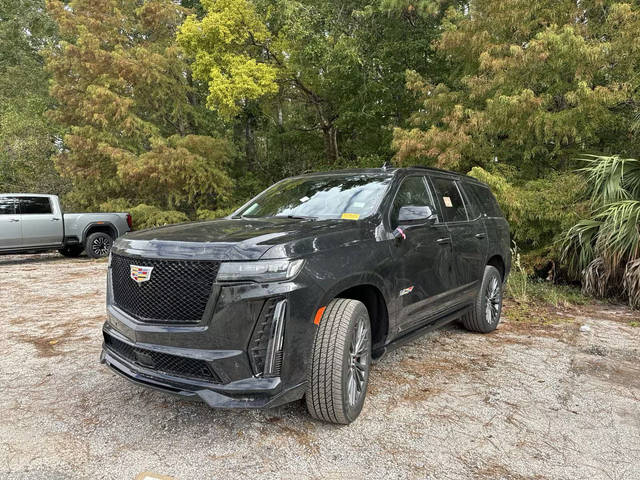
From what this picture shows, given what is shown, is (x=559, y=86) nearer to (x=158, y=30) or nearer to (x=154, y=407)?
(x=154, y=407)

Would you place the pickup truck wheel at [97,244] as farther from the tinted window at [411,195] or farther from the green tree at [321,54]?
the tinted window at [411,195]

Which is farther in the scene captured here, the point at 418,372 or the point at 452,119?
the point at 452,119

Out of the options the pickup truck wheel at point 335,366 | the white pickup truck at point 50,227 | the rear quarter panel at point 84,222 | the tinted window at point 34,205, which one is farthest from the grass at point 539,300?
the tinted window at point 34,205

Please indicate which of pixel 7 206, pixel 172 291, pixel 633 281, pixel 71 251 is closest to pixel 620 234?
pixel 633 281

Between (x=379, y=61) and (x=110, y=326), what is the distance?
1179cm

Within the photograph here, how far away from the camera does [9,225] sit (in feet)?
34.1

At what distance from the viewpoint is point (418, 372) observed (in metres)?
3.71

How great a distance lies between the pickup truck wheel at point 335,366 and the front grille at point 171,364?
2.00 feet

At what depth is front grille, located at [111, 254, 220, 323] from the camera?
7.93ft

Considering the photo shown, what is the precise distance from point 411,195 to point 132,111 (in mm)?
13161

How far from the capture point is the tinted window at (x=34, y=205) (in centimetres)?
1067

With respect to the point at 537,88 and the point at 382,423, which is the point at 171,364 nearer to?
the point at 382,423

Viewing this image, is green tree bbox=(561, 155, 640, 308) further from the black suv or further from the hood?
the hood

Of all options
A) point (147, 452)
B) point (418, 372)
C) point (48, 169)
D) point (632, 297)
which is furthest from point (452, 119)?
point (48, 169)
